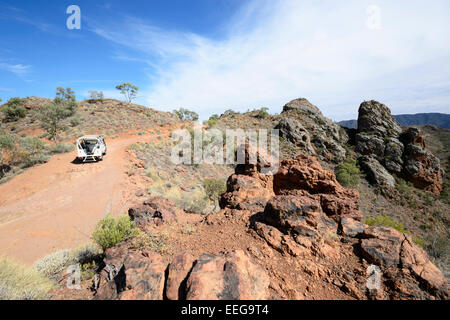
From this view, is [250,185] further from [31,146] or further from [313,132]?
[313,132]

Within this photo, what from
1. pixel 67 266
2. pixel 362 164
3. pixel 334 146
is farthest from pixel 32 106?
pixel 362 164

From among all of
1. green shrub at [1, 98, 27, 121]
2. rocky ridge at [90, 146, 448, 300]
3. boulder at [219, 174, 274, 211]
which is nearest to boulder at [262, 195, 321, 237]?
rocky ridge at [90, 146, 448, 300]

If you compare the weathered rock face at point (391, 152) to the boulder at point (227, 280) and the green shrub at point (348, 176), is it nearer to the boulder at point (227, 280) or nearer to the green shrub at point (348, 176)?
the green shrub at point (348, 176)

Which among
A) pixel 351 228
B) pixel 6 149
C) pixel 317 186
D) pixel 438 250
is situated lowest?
pixel 438 250

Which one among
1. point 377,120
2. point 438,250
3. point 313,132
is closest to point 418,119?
point 377,120

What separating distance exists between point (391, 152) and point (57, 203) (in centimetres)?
4105

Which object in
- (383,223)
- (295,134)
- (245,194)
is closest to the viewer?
(245,194)

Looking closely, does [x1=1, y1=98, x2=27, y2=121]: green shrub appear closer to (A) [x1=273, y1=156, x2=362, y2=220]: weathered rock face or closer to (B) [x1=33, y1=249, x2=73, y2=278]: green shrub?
(B) [x1=33, y1=249, x2=73, y2=278]: green shrub

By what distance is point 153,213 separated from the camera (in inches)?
231

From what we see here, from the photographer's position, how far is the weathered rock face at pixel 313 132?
28.1 m

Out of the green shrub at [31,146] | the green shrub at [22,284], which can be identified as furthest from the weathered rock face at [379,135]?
the green shrub at [31,146]

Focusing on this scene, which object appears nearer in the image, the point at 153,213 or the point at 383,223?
the point at 153,213

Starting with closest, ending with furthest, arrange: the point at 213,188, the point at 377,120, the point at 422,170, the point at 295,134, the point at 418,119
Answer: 1. the point at 213,188
2. the point at 422,170
3. the point at 295,134
4. the point at 377,120
5. the point at 418,119
